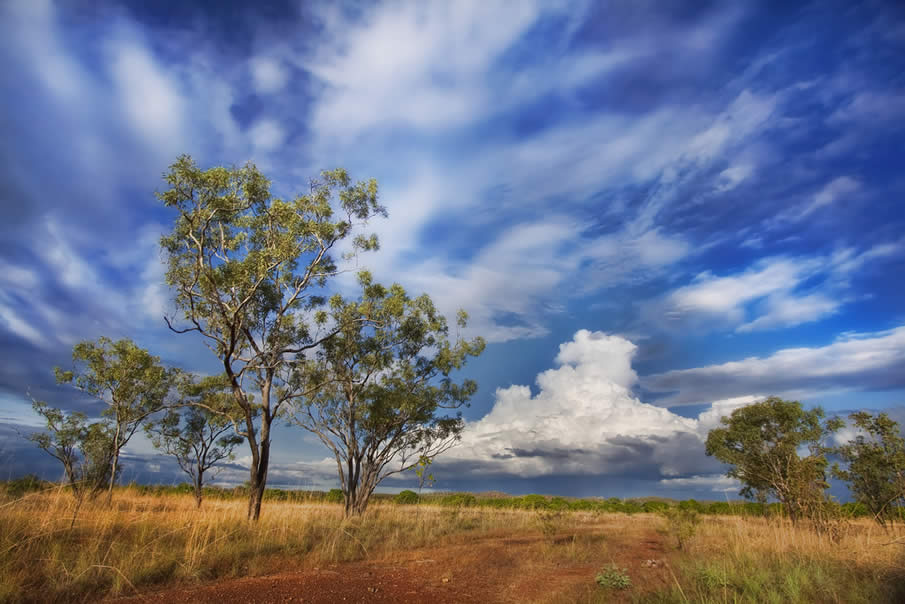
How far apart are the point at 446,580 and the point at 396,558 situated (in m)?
2.54

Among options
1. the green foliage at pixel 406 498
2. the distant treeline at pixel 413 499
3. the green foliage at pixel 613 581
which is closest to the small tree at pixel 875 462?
the distant treeline at pixel 413 499

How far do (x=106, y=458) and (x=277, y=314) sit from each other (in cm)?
1364

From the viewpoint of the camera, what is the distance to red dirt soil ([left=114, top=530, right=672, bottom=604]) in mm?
7695

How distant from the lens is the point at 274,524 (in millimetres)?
13305

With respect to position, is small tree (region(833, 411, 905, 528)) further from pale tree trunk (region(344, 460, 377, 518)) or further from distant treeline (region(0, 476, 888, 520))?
pale tree trunk (region(344, 460, 377, 518))

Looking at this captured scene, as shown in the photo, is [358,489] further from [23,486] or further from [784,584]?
[784,584]

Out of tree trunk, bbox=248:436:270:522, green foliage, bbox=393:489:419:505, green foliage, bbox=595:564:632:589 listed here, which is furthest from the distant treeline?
green foliage, bbox=595:564:632:589

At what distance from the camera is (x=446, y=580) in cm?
936

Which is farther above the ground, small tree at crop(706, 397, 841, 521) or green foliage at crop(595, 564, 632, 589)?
small tree at crop(706, 397, 841, 521)

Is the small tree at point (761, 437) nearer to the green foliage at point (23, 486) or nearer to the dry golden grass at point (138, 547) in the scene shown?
the dry golden grass at point (138, 547)

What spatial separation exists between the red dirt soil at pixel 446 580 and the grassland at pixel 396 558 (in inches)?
2.9

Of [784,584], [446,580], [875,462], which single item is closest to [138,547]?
[446,580]

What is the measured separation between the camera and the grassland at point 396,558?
7496mm

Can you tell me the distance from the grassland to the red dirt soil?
0.25ft
